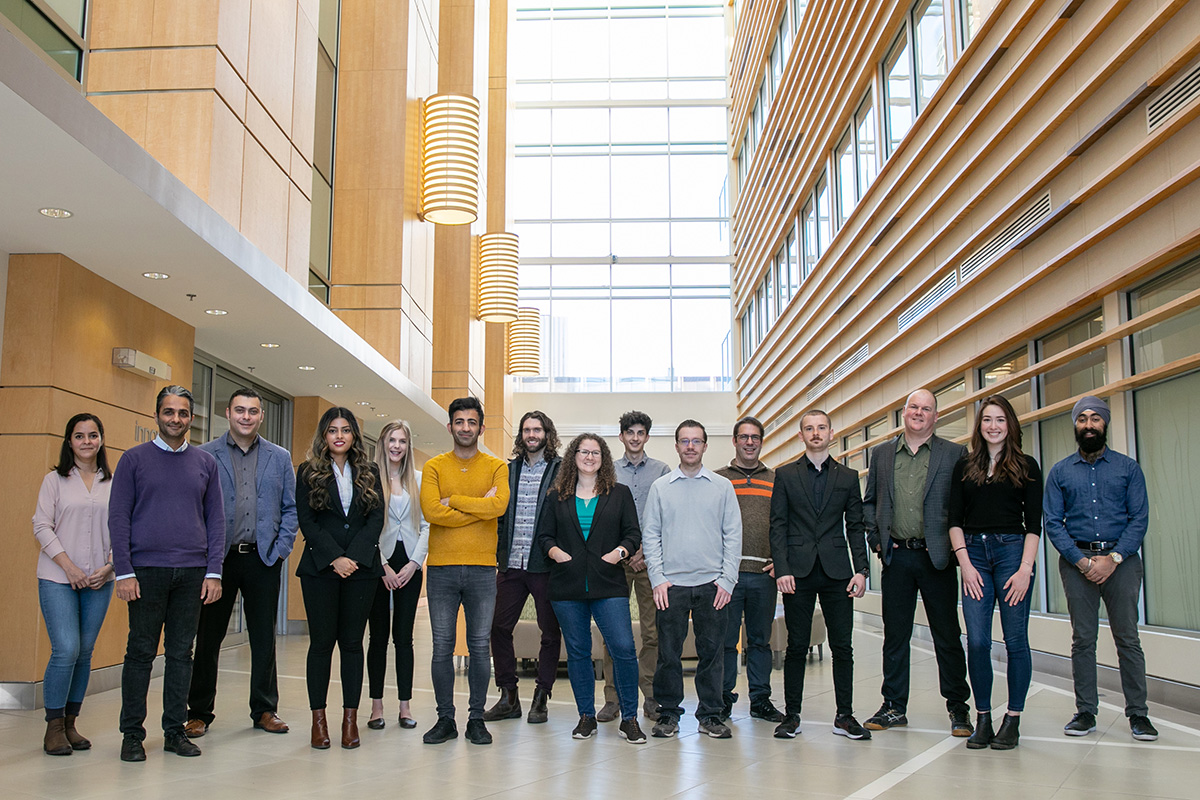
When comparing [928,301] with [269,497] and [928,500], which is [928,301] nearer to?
[928,500]

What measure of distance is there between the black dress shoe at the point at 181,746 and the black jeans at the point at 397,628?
0.92 meters

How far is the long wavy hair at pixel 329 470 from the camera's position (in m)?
4.72

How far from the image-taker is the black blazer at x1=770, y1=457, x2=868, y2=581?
4.95m

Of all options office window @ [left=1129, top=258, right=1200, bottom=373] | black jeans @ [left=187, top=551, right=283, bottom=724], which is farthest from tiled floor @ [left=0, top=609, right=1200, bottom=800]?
office window @ [left=1129, top=258, right=1200, bottom=373]

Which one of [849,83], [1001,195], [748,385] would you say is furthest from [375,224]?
[748,385]

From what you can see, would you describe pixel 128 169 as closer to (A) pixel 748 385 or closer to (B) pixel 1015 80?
(B) pixel 1015 80

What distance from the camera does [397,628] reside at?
5.07 metres

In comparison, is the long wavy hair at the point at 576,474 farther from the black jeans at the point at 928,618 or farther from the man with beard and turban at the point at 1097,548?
the man with beard and turban at the point at 1097,548

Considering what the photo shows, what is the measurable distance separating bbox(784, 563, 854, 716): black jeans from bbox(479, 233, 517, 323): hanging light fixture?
1167 centimetres

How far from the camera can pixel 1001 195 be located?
7.80 m

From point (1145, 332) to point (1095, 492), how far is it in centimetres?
160

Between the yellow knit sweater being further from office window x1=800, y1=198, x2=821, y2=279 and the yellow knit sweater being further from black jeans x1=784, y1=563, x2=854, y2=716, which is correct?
office window x1=800, y1=198, x2=821, y2=279

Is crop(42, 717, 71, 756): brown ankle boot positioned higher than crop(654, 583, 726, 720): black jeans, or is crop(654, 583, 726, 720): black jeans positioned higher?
crop(654, 583, 726, 720): black jeans

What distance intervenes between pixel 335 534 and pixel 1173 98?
4946 millimetres
